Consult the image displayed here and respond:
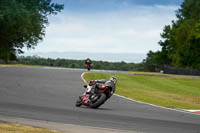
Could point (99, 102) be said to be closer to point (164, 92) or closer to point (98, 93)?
point (98, 93)

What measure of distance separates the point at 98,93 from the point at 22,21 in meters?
31.5

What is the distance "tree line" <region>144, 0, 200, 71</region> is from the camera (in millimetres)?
87625

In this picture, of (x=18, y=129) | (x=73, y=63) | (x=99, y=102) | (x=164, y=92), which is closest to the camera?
(x=18, y=129)

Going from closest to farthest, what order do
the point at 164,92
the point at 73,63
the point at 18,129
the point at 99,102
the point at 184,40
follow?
the point at 18,129 → the point at 99,102 → the point at 164,92 → the point at 184,40 → the point at 73,63

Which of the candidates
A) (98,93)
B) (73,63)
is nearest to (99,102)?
(98,93)

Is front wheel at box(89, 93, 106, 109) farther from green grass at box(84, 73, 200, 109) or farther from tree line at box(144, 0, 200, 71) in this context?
tree line at box(144, 0, 200, 71)

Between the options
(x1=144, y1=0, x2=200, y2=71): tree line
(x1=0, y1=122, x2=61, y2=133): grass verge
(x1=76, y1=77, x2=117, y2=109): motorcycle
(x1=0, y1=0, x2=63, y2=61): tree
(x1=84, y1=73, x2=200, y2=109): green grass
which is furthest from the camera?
(x1=144, y1=0, x2=200, y2=71): tree line

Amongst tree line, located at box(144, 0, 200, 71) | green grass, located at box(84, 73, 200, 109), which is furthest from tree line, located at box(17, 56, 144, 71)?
green grass, located at box(84, 73, 200, 109)

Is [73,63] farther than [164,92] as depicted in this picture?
Yes

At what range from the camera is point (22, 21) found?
46.0 m

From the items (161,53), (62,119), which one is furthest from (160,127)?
(161,53)

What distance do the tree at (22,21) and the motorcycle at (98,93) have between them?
28661mm

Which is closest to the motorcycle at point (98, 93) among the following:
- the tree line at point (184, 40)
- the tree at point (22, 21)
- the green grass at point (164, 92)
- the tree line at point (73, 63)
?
the green grass at point (164, 92)

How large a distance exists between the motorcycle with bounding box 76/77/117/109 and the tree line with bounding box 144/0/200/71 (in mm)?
55127
